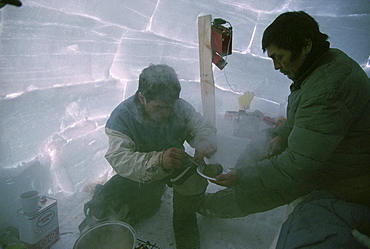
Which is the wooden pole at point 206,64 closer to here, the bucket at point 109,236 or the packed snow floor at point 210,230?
the packed snow floor at point 210,230

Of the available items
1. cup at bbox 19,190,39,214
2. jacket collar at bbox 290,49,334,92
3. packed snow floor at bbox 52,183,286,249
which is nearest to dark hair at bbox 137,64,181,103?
jacket collar at bbox 290,49,334,92

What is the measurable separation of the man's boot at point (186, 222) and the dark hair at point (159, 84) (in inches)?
38.6

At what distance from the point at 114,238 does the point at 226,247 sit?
1.08 m

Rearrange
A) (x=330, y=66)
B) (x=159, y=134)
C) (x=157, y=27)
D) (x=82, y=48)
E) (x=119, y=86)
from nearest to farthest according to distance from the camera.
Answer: (x=330, y=66), (x=159, y=134), (x=82, y=48), (x=157, y=27), (x=119, y=86)

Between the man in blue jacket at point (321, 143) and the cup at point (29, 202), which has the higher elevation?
the man in blue jacket at point (321, 143)

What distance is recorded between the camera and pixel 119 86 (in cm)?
362

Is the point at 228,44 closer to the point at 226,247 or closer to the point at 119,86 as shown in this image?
the point at 119,86

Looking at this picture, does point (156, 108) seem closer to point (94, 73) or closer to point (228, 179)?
point (228, 179)

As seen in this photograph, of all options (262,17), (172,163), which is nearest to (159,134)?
(172,163)

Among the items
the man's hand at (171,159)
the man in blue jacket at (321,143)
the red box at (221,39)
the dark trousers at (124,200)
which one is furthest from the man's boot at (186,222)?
the red box at (221,39)

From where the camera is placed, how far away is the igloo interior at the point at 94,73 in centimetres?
222

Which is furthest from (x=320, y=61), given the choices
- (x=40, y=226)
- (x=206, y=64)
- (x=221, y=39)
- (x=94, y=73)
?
(x=94, y=73)

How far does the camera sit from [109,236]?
1674mm

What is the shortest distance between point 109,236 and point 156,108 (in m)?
1.09
